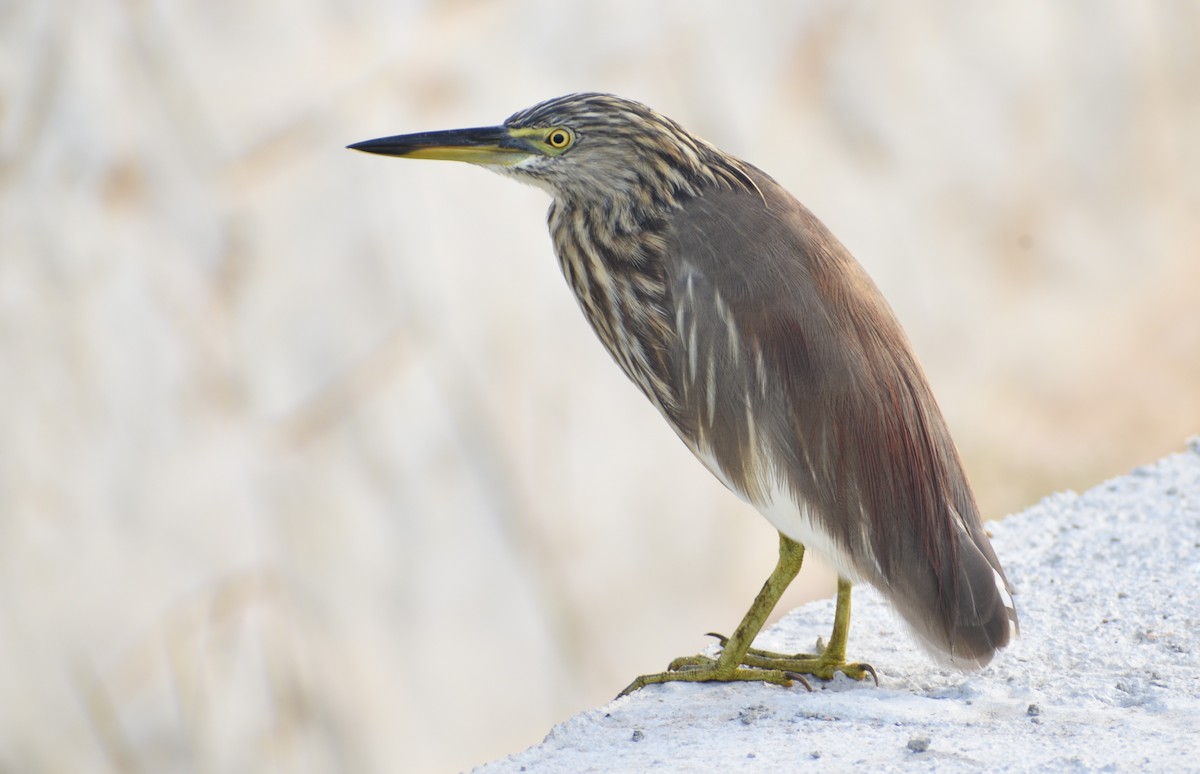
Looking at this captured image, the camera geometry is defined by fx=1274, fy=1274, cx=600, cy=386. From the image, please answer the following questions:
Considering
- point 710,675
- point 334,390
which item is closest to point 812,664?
point 710,675

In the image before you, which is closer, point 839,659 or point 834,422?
point 834,422

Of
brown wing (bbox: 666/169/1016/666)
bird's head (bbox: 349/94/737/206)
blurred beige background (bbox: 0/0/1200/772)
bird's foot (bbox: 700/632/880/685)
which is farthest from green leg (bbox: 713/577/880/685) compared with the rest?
blurred beige background (bbox: 0/0/1200/772)

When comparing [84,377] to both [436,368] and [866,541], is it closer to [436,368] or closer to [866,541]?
[436,368]

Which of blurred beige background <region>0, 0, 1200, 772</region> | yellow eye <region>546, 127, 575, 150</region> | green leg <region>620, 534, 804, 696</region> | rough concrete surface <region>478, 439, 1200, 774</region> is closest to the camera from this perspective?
rough concrete surface <region>478, 439, 1200, 774</region>

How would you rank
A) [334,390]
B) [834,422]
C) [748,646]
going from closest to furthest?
[834,422], [748,646], [334,390]

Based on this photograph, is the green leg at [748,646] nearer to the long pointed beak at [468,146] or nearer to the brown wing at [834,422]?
the brown wing at [834,422]

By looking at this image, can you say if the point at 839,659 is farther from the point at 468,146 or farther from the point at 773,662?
the point at 468,146

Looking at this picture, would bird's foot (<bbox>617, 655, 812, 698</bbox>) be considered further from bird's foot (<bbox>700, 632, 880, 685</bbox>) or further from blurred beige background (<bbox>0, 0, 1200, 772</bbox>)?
blurred beige background (<bbox>0, 0, 1200, 772</bbox>)
